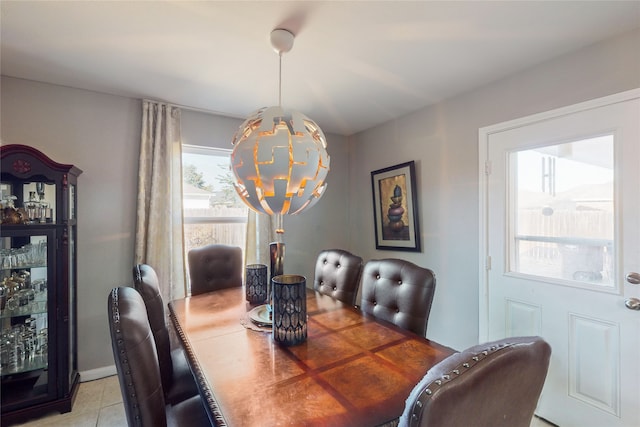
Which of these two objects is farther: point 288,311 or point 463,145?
point 463,145

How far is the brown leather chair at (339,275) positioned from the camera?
6.97 feet

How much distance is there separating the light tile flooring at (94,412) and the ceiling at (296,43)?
→ 2409 millimetres

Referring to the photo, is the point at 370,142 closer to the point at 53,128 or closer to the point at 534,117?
the point at 534,117

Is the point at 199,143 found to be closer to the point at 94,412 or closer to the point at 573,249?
the point at 94,412

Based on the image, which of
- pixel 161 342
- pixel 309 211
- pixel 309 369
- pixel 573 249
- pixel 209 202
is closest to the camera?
pixel 309 369

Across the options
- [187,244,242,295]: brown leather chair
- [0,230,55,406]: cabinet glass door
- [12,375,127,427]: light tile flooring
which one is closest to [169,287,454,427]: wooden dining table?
[187,244,242,295]: brown leather chair

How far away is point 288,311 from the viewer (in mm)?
1287

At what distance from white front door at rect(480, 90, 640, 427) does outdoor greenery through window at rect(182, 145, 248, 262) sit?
239 centimetres

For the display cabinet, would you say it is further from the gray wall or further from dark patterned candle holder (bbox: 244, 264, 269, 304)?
dark patterned candle holder (bbox: 244, 264, 269, 304)

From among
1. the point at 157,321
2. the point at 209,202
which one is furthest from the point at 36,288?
the point at 209,202

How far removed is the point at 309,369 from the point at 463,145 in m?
2.18

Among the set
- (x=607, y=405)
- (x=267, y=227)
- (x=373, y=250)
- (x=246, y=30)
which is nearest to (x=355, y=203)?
(x=373, y=250)

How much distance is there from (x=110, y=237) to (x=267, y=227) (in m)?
1.38

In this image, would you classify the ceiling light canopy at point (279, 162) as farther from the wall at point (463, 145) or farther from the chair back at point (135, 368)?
the wall at point (463, 145)
